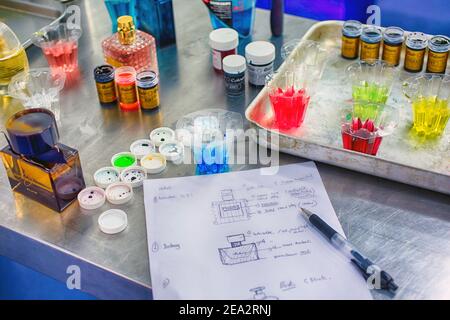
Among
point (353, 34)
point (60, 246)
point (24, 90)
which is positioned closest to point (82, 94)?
point (24, 90)

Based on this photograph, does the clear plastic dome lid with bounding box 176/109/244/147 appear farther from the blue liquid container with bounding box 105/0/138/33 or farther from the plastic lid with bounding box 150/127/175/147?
the blue liquid container with bounding box 105/0/138/33

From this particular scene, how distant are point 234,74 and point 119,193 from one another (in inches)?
12.2

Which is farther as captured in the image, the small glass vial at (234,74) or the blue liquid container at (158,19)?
the blue liquid container at (158,19)

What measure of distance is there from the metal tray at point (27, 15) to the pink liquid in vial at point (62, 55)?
130 millimetres

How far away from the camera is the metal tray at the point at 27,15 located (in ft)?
3.87

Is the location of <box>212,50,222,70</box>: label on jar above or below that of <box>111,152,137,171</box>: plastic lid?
above

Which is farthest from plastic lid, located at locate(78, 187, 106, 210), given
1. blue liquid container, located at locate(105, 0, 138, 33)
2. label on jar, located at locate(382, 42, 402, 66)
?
label on jar, located at locate(382, 42, 402, 66)

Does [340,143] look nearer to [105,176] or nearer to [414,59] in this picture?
[414,59]

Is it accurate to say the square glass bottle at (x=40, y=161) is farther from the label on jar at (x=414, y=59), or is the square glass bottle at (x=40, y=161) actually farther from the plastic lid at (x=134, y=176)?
the label on jar at (x=414, y=59)

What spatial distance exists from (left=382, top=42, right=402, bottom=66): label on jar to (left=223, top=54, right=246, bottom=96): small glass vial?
257mm

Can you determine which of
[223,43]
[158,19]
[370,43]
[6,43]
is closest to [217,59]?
[223,43]

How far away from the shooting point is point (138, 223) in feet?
2.55

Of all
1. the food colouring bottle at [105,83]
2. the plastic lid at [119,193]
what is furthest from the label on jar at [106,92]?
the plastic lid at [119,193]

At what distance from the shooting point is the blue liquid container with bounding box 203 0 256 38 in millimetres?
1084
